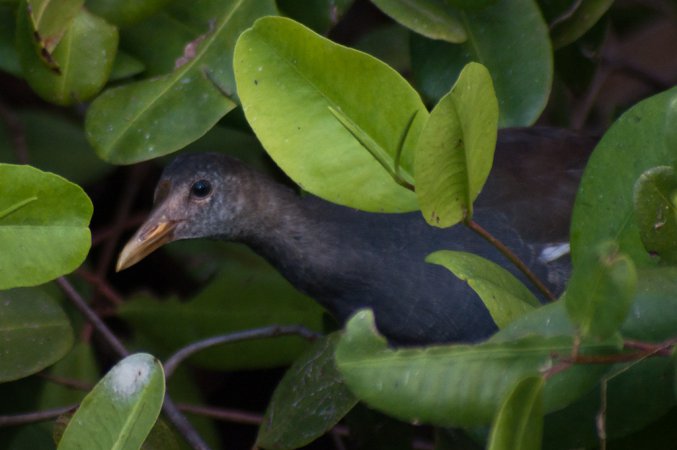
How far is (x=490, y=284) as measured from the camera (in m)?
0.98

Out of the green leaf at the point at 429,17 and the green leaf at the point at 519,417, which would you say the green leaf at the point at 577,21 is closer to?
the green leaf at the point at 429,17

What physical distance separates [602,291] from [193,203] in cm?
82

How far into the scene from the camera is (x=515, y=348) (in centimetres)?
85

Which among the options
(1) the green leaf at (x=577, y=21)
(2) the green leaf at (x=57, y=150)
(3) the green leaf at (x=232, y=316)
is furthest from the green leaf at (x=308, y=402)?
(2) the green leaf at (x=57, y=150)

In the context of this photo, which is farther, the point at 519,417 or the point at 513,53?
the point at 513,53

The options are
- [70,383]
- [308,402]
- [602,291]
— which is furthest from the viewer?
[70,383]

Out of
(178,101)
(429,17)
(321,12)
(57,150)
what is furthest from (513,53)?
(57,150)

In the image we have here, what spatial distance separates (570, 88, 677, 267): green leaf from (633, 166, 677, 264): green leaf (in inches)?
2.2

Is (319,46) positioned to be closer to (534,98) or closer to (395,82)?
(395,82)

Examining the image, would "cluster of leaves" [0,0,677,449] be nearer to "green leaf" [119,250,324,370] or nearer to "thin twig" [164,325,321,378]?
"thin twig" [164,325,321,378]

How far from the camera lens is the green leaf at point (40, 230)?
3.23 feet

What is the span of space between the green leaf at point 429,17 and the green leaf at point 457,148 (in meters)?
0.40

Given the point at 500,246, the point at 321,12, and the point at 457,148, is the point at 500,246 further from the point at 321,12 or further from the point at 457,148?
the point at 321,12

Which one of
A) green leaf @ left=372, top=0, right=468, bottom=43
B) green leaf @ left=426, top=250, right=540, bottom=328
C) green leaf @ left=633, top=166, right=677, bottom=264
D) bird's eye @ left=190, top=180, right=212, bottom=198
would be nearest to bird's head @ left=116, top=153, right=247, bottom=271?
bird's eye @ left=190, top=180, right=212, bottom=198
